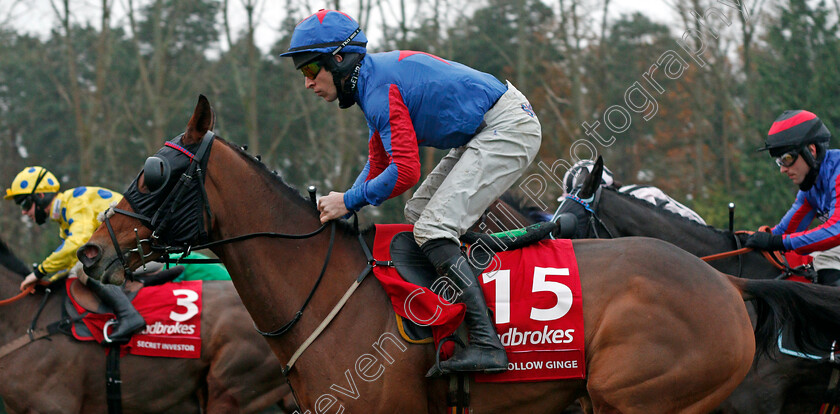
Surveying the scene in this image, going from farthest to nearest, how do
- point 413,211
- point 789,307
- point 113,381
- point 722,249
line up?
point 113,381 < point 722,249 < point 413,211 < point 789,307

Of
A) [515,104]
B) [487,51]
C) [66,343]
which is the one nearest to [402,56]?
[515,104]

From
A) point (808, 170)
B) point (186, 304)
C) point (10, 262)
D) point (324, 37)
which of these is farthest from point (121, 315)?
point (808, 170)

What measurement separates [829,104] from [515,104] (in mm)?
15073

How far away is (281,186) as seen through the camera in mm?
3932

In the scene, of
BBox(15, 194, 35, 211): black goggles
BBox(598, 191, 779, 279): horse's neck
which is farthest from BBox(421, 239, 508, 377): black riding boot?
BBox(15, 194, 35, 211): black goggles

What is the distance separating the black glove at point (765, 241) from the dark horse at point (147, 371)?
160 inches

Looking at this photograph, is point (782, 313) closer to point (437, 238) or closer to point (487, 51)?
point (437, 238)

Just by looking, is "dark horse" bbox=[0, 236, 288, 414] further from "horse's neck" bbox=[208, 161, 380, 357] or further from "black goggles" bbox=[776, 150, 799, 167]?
"black goggles" bbox=[776, 150, 799, 167]

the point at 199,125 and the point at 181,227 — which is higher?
the point at 199,125

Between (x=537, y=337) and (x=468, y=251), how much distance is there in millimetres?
560

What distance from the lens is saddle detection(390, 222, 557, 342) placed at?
3.81 m

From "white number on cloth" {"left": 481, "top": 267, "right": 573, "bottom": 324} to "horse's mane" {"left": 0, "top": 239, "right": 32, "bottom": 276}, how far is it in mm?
5106

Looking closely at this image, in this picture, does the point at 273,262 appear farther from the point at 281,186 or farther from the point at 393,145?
the point at 393,145

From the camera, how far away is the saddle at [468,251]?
381 centimetres
